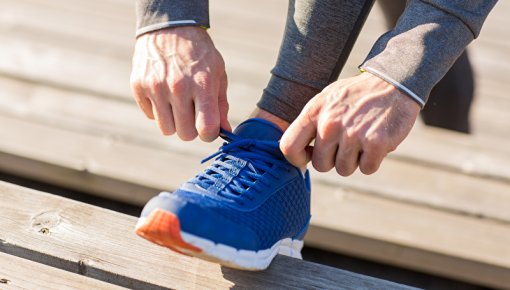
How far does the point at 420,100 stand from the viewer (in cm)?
87

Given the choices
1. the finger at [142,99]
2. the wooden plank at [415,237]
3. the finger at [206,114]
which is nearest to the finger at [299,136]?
the finger at [206,114]

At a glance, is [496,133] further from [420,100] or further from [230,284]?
[230,284]

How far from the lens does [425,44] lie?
2.87 feet

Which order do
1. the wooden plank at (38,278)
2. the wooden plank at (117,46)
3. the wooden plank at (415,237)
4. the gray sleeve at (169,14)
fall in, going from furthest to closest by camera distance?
the wooden plank at (117,46)
the wooden plank at (415,237)
the gray sleeve at (169,14)
the wooden plank at (38,278)

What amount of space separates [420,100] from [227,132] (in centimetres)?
28

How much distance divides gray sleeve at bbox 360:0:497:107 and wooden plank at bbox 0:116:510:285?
57cm

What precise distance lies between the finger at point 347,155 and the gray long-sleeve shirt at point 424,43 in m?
0.10

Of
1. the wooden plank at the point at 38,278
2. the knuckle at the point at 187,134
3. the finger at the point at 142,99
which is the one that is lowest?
the wooden plank at the point at 38,278

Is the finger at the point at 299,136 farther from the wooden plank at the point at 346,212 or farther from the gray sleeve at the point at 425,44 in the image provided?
the wooden plank at the point at 346,212

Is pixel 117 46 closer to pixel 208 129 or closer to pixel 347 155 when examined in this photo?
pixel 208 129

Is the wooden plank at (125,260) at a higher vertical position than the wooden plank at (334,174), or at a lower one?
higher

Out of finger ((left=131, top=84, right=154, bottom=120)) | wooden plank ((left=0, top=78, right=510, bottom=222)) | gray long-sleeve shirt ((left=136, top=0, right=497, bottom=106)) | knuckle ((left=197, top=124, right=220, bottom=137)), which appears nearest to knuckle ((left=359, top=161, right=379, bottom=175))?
gray long-sleeve shirt ((left=136, top=0, right=497, bottom=106))

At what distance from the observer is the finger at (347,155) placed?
86cm

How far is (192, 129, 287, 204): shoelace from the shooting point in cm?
87
